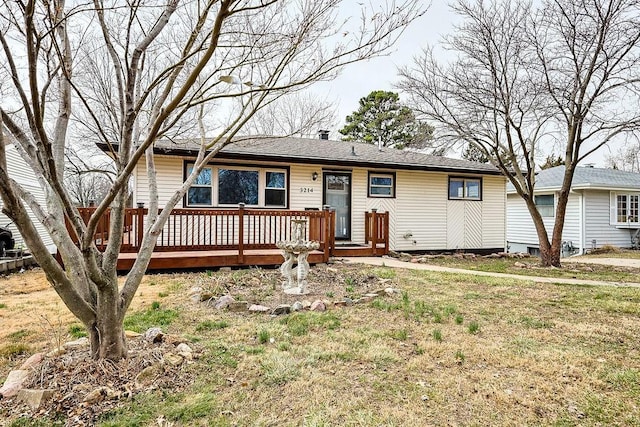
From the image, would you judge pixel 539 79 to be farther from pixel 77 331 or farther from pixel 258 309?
pixel 77 331

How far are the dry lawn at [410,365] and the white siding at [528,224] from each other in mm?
11911

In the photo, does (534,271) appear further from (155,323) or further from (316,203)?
(155,323)

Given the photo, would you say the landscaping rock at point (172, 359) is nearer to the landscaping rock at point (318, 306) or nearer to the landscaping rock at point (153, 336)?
the landscaping rock at point (153, 336)

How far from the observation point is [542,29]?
29.1 ft

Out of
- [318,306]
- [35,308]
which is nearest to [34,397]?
[318,306]

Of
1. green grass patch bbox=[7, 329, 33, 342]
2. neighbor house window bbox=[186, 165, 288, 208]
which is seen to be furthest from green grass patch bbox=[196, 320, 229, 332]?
neighbor house window bbox=[186, 165, 288, 208]

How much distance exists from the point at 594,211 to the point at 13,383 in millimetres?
18506

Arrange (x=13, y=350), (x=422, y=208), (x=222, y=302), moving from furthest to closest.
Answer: (x=422, y=208)
(x=222, y=302)
(x=13, y=350)

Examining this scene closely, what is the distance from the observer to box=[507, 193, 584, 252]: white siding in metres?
15.3

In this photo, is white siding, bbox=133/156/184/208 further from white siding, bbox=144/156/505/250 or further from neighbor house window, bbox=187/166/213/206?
white siding, bbox=144/156/505/250

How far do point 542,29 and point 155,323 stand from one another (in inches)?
411

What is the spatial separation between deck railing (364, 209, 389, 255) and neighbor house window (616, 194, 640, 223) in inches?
481

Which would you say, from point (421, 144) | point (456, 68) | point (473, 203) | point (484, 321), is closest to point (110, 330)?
point (484, 321)

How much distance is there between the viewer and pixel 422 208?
451 inches
